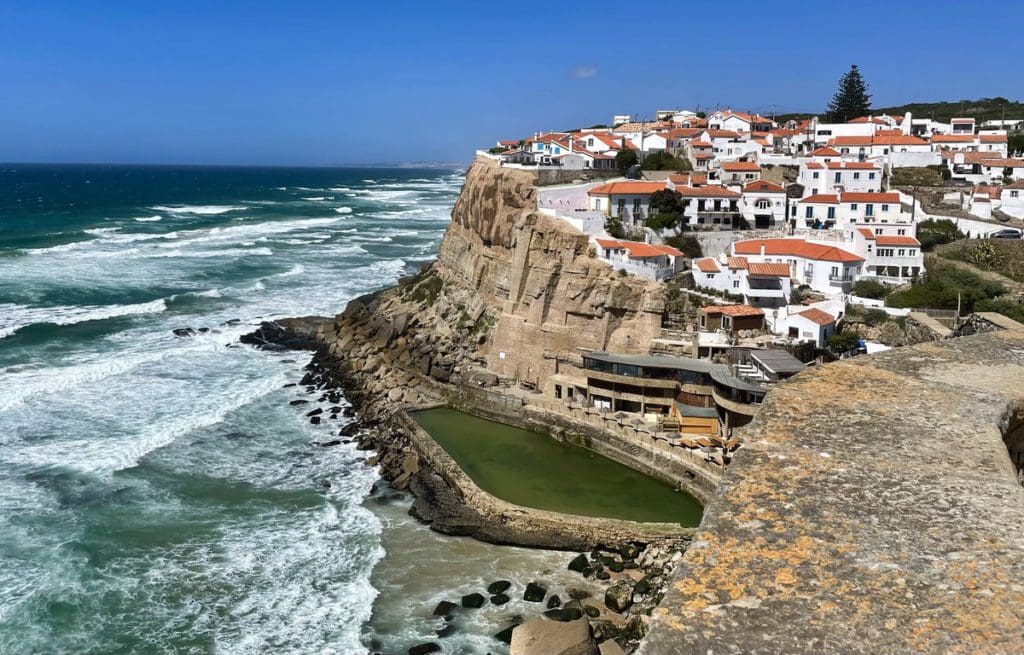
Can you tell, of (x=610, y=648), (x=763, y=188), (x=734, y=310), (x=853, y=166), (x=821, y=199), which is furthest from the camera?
(x=853, y=166)

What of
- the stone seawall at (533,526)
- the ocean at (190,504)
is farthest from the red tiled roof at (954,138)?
the stone seawall at (533,526)

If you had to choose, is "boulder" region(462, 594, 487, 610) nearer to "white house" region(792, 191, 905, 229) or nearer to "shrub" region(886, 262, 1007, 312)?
"shrub" region(886, 262, 1007, 312)

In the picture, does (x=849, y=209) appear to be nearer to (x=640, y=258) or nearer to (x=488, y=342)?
(x=640, y=258)

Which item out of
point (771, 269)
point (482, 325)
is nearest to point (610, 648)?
point (771, 269)

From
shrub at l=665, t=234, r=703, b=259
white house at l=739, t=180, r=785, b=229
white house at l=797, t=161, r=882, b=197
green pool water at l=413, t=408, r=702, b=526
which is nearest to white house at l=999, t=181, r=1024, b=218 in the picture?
white house at l=797, t=161, r=882, b=197

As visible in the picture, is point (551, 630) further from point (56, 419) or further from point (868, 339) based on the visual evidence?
point (56, 419)

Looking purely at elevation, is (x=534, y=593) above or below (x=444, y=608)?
above
